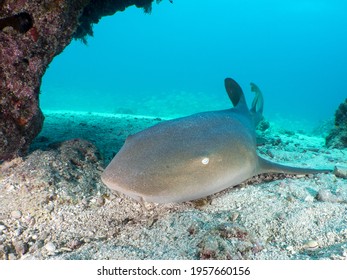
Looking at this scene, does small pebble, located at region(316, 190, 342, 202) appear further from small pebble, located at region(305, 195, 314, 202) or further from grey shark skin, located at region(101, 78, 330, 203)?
grey shark skin, located at region(101, 78, 330, 203)

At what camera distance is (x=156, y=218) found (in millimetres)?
2875

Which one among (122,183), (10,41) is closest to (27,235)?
(122,183)

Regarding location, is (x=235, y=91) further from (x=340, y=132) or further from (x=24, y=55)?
(x=340, y=132)

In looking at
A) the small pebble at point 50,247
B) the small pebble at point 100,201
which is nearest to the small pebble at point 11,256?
the small pebble at point 50,247

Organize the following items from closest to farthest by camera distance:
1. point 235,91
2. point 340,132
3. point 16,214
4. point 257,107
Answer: point 16,214
point 235,91
point 257,107
point 340,132

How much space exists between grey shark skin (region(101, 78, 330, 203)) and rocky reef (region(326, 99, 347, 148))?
16.5 feet

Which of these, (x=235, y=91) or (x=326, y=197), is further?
(x=235, y=91)

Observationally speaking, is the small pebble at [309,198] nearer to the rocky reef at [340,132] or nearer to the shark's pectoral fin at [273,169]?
the shark's pectoral fin at [273,169]

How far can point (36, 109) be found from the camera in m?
3.56

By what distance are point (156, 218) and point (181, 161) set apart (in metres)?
0.81

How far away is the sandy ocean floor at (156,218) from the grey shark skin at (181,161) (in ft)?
1.06

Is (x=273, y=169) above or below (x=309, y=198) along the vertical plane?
above

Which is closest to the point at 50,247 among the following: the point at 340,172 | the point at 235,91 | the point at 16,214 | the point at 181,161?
the point at 16,214
